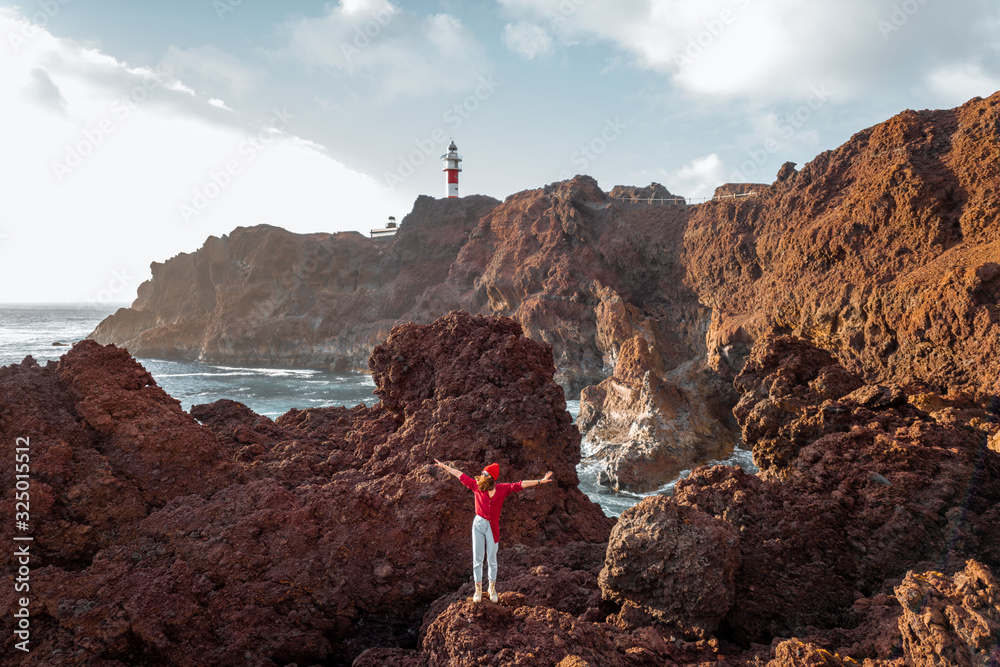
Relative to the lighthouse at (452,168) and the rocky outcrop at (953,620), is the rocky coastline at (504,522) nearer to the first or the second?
the rocky outcrop at (953,620)

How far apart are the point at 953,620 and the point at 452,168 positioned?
59.9m

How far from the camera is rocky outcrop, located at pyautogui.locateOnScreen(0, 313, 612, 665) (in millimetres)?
4379

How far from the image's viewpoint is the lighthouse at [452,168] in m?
58.2

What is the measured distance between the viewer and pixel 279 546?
16.7 feet

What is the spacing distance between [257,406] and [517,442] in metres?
25.0

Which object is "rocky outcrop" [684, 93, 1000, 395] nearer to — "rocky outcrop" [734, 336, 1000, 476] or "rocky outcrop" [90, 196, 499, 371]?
"rocky outcrop" [734, 336, 1000, 476]

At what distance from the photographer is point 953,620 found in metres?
2.91

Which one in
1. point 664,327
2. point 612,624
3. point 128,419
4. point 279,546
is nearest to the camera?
point 612,624

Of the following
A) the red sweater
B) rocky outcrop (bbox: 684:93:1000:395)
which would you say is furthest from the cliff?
the red sweater

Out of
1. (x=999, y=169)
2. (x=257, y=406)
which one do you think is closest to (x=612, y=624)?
(x=999, y=169)

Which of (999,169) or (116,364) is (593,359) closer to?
(999,169)

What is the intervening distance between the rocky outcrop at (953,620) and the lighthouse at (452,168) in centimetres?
5866

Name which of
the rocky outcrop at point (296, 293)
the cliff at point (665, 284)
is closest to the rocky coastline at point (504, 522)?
the cliff at point (665, 284)

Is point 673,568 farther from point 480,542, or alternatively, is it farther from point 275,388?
point 275,388
